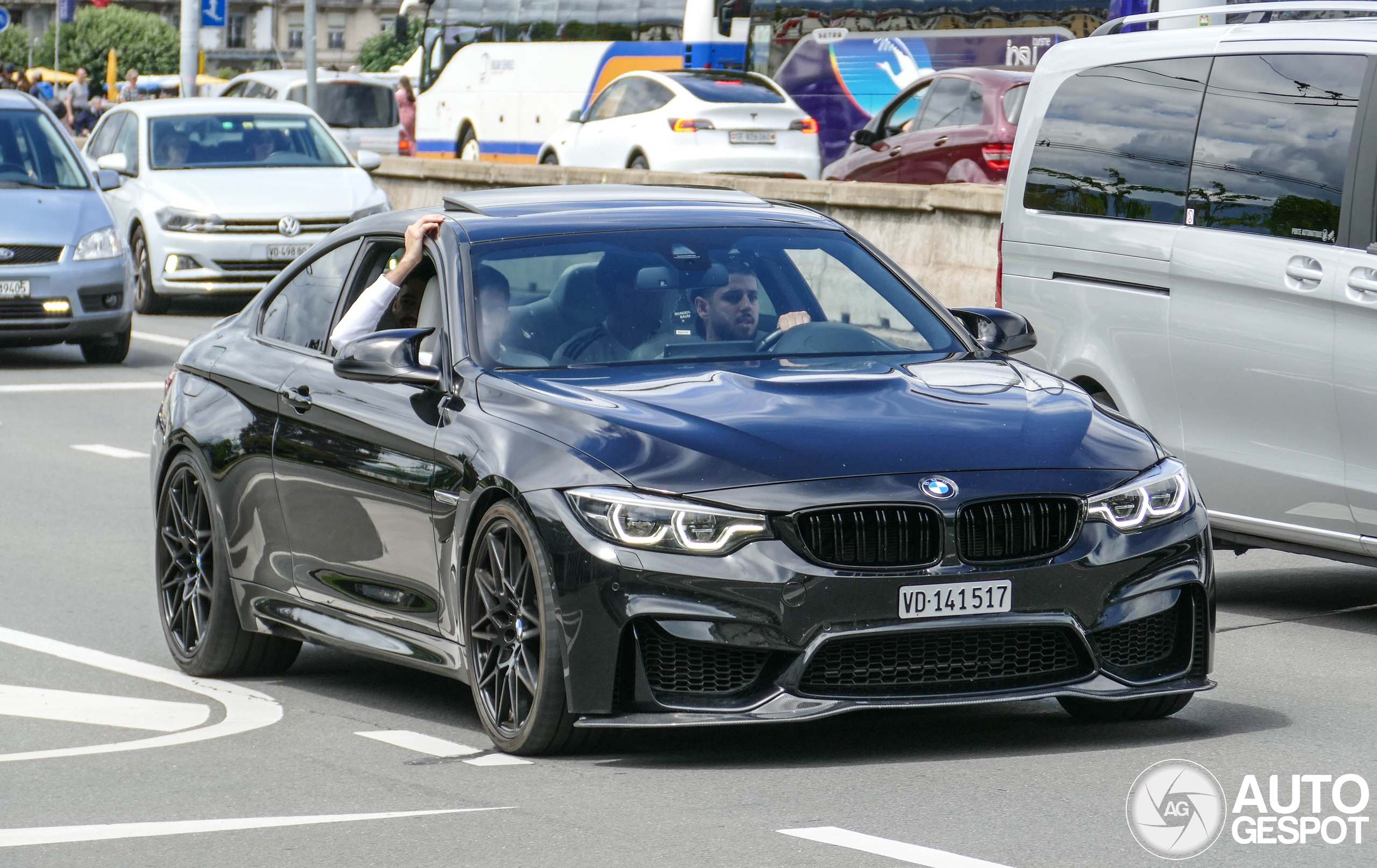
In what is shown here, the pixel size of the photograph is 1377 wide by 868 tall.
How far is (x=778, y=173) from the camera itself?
2650cm

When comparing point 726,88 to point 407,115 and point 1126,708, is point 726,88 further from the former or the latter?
point 1126,708

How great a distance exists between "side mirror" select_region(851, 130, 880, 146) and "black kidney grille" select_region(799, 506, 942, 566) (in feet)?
55.6

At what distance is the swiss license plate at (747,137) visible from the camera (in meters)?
26.0

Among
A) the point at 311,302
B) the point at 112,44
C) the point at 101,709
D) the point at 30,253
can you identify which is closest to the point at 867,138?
the point at 30,253

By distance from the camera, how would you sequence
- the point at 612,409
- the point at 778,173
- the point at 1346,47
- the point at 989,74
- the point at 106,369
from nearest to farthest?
1. the point at 612,409
2. the point at 1346,47
3. the point at 106,369
4. the point at 989,74
5. the point at 778,173

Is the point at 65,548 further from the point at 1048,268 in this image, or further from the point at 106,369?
the point at 106,369

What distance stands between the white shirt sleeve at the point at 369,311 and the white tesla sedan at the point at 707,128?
60.5ft

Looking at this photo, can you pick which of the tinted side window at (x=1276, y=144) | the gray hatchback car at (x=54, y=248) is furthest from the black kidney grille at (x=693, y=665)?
the gray hatchback car at (x=54, y=248)

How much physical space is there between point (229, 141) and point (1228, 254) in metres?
15.9

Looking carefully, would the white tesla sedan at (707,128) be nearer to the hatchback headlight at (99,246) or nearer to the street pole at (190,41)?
the hatchback headlight at (99,246)

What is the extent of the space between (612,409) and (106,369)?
1319 centimetres

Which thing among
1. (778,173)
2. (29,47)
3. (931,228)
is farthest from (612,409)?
(29,47)

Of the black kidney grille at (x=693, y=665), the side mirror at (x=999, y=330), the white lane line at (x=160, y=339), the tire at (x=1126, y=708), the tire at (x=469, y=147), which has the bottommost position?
the white lane line at (x=160, y=339)

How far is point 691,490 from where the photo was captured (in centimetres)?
565
